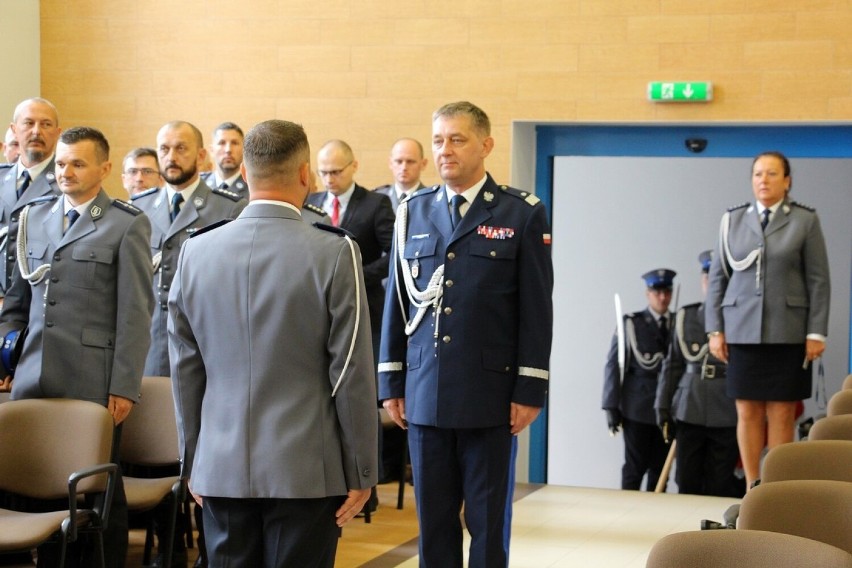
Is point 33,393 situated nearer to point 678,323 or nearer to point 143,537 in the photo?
point 143,537

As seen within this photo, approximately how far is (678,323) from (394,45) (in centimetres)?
255

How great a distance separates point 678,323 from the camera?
26.3 ft

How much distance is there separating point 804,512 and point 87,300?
2642mm

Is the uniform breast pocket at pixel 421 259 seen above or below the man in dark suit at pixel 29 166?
below

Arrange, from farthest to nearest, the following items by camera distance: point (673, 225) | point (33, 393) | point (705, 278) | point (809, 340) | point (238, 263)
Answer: point (673, 225), point (705, 278), point (809, 340), point (33, 393), point (238, 263)

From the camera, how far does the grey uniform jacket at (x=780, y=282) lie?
6.29 metres

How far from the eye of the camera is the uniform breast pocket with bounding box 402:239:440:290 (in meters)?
3.88

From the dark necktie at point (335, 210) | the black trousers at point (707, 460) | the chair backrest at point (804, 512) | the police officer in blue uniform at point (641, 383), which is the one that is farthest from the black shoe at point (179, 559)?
the black trousers at point (707, 460)

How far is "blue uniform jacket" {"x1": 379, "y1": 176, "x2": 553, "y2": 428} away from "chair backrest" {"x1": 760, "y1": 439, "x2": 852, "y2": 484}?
703mm

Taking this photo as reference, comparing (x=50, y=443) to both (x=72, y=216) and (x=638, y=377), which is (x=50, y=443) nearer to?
(x=72, y=216)

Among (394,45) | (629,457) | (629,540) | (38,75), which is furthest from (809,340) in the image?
(38,75)

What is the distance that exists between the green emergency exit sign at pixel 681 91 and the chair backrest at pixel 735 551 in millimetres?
5070

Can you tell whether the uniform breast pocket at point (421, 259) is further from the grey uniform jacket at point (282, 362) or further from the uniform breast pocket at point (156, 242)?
the uniform breast pocket at point (156, 242)

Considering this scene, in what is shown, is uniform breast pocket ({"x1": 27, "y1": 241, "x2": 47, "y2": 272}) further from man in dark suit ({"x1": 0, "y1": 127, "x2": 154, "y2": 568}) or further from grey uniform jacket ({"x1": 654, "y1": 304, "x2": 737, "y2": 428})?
grey uniform jacket ({"x1": 654, "y1": 304, "x2": 737, "y2": 428})
